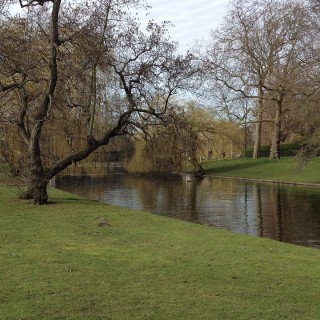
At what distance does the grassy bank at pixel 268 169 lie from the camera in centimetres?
3703

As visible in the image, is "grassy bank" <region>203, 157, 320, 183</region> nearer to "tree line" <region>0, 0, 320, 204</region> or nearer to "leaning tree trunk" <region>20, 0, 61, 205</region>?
"tree line" <region>0, 0, 320, 204</region>

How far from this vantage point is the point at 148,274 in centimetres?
709

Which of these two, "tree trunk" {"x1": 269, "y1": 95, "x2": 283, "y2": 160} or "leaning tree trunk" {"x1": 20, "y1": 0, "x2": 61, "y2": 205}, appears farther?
"tree trunk" {"x1": 269, "y1": 95, "x2": 283, "y2": 160}

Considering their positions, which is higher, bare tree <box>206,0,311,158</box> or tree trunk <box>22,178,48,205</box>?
bare tree <box>206,0,311,158</box>

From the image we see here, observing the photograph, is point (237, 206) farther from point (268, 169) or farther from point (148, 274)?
point (268, 169)

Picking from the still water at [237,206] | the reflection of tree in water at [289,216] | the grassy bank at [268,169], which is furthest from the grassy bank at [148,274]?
the grassy bank at [268,169]

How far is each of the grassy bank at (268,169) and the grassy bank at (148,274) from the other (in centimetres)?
2333

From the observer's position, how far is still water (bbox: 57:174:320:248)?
51.8 ft

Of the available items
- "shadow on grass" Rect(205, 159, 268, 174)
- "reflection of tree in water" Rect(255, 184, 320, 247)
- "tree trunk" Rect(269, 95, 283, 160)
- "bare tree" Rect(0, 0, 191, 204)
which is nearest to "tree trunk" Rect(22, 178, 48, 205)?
"bare tree" Rect(0, 0, 191, 204)

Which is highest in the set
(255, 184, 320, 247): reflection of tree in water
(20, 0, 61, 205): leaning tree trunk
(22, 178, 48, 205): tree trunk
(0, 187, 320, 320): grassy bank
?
(20, 0, 61, 205): leaning tree trunk

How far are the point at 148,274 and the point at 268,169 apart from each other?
38.2 meters

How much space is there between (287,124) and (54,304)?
50.1m

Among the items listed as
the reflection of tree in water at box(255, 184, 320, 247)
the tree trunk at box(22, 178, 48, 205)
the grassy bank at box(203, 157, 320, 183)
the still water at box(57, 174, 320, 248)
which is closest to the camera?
the reflection of tree in water at box(255, 184, 320, 247)

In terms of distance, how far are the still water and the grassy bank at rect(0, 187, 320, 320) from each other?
418 centimetres
